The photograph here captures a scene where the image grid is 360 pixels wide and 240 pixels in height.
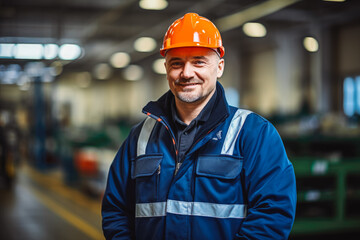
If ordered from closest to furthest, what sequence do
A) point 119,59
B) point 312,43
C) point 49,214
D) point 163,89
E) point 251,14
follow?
point 251,14 < point 49,214 < point 312,43 < point 119,59 < point 163,89

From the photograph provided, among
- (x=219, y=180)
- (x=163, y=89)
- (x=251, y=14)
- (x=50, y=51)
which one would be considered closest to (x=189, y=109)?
(x=219, y=180)

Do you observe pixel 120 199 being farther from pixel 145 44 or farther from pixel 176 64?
pixel 145 44

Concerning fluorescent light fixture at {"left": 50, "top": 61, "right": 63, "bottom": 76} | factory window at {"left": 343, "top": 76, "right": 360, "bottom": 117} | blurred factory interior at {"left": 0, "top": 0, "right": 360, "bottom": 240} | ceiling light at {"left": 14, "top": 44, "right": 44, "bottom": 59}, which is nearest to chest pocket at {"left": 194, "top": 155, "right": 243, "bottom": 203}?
blurred factory interior at {"left": 0, "top": 0, "right": 360, "bottom": 240}

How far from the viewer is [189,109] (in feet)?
6.28

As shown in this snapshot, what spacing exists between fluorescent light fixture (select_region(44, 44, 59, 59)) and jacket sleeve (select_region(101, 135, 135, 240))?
30.8ft

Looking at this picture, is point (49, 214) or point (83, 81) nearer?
point (49, 214)

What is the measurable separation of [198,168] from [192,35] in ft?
1.84

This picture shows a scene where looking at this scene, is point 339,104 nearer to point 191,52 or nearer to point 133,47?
point 133,47

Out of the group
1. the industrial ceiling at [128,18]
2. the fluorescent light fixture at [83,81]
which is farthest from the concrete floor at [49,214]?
the fluorescent light fixture at [83,81]

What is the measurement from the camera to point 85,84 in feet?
91.1

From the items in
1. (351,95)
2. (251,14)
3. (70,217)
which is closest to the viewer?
(251,14)

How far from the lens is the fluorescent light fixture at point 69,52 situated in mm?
11150

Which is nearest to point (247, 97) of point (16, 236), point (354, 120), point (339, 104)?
point (339, 104)

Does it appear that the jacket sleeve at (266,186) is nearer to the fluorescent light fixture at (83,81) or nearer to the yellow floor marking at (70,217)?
the yellow floor marking at (70,217)
